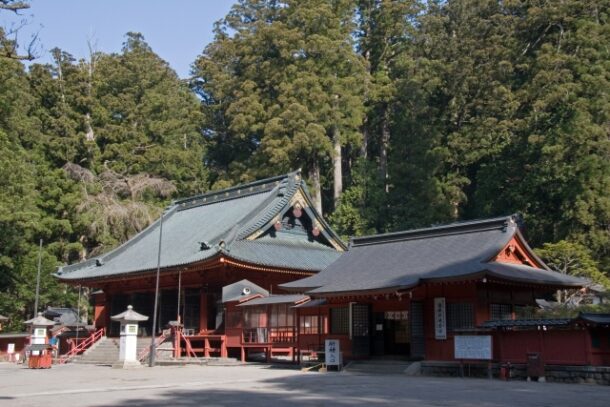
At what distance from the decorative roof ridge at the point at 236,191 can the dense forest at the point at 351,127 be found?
5.40 m

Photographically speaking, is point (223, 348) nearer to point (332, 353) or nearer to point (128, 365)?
point (128, 365)

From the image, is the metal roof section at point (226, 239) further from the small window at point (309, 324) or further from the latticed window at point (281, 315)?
the small window at point (309, 324)

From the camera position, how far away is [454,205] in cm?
4569

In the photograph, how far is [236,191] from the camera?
124ft

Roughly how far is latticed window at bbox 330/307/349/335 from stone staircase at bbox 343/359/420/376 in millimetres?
1478

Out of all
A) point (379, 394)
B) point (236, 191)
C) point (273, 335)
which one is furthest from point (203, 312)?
point (379, 394)

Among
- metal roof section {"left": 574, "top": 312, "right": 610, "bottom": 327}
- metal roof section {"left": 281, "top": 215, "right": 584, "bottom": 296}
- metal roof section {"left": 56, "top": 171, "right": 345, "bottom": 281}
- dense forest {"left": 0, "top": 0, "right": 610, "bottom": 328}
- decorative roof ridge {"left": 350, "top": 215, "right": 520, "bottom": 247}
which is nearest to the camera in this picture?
metal roof section {"left": 574, "top": 312, "right": 610, "bottom": 327}

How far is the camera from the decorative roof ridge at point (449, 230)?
22750mm

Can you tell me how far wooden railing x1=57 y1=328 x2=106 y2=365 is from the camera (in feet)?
101

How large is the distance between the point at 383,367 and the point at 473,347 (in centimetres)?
332

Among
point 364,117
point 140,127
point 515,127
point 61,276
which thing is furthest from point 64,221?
point 515,127

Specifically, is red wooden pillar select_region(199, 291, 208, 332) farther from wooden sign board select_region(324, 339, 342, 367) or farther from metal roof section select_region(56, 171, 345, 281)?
wooden sign board select_region(324, 339, 342, 367)

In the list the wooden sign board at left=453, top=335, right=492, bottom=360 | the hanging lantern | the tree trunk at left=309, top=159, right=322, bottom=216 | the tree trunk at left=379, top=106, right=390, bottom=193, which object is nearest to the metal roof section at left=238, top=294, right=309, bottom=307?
the wooden sign board at left=453, top=335, right=492, bottom=360

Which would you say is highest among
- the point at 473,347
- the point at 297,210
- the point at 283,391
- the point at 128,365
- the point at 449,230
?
the point at 297,210
